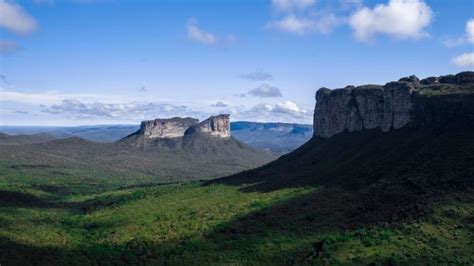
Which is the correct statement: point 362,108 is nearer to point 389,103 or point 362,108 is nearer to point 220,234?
point 389,103

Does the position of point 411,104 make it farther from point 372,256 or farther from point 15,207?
point 15,207

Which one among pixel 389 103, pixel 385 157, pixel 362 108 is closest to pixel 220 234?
pixel 385 157

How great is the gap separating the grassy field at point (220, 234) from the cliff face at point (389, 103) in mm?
20795

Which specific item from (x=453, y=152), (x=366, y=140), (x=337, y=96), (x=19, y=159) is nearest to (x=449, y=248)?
(x=453, y=152)

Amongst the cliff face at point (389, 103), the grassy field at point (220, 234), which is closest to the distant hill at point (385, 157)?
the cliff face at point (389, 103)

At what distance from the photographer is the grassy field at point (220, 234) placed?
51.6 meters

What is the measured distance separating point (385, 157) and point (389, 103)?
13977 mm

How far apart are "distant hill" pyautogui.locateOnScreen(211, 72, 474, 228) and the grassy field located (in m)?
2.67

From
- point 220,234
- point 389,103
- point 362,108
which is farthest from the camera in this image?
point 362,108

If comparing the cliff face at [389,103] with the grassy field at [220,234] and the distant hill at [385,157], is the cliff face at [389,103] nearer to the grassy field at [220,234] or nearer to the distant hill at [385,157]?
the distant hill at [385,157]

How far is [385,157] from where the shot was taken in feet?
264

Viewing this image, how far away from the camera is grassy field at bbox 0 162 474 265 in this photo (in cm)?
5162

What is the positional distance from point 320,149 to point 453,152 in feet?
140

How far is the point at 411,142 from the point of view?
260 ft
